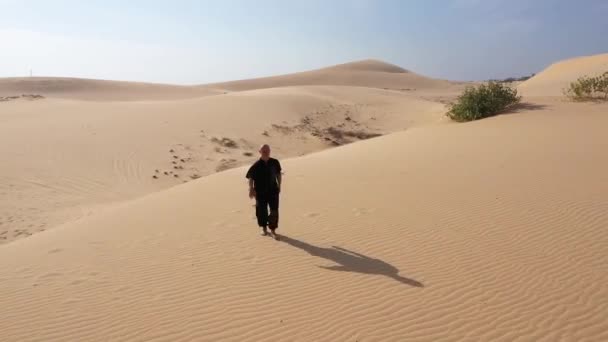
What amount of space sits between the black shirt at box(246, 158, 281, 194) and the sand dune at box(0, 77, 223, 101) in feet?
151

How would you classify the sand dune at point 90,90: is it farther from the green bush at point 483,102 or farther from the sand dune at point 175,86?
the green bush at point 483,102

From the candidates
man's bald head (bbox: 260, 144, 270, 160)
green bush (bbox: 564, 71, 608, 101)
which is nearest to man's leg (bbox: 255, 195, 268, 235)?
man's bald head (bbox: 260, 144, 270, 160)

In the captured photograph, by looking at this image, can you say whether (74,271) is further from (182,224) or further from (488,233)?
(488,233)

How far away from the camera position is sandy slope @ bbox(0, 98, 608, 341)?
14.2 ft

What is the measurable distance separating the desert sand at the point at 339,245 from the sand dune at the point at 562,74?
18.7m

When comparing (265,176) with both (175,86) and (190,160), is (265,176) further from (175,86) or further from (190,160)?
(175,86)

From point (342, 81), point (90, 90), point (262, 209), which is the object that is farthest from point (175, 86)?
point (262, 209)

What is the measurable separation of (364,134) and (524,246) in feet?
55.3

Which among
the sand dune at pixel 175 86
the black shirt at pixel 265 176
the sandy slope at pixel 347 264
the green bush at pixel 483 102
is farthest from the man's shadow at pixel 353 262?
the sand dune at pixel 175 86

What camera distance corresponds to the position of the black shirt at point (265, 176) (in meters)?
6.77

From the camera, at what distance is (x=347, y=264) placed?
5703 millimetres

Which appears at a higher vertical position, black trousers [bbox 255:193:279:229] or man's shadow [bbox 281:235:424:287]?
black trousers [bbox 255:193:279:229]

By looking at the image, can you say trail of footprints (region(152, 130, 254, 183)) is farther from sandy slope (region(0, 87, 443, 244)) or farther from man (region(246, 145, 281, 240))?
man (region(246, 145, 281, 240))

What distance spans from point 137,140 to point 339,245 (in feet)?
43.6
